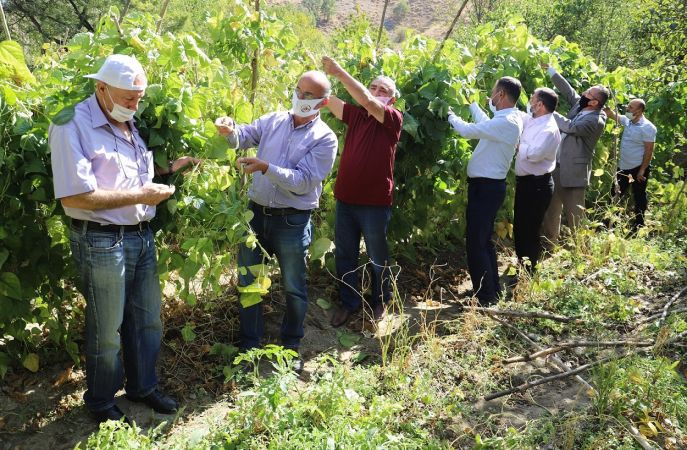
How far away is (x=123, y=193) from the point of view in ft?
8.74

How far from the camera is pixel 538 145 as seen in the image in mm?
4871

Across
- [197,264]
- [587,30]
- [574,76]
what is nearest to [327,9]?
[587,30]

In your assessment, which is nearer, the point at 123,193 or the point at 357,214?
the point at 123,193

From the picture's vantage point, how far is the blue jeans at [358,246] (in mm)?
4191

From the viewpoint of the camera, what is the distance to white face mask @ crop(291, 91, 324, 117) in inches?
133

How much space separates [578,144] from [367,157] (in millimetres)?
2605

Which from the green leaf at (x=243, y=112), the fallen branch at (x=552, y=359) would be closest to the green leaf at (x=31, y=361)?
the green leaf at (x=243, y=112)

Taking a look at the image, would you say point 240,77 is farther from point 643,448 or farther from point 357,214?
point 643,448

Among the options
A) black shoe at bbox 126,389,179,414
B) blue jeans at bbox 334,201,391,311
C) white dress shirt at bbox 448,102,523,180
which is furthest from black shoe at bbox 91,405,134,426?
white dress shirt at bbox 448,102,523,180

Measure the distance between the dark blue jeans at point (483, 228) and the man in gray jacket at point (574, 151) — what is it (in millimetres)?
1039

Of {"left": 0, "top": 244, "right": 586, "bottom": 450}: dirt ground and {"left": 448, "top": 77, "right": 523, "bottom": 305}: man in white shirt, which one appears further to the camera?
{"left": 448, "top": 77, "right": 523, "bottom": 305}: man in white shirt

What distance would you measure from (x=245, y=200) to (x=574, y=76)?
4.72m

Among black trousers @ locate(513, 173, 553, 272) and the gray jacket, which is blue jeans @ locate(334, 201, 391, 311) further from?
the gray jacket

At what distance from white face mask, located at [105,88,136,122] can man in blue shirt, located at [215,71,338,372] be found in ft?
2.25
